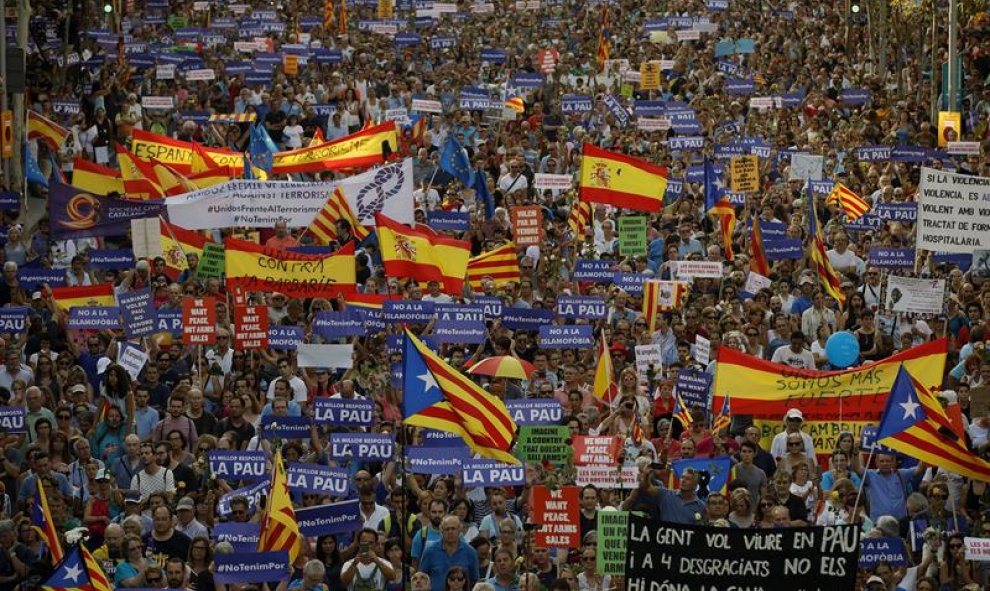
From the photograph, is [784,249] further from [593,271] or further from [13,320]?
[13,320]

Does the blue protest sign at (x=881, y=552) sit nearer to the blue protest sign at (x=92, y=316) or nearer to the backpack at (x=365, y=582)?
the backpack at (x=365, y=582)

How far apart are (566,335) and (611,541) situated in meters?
5.67

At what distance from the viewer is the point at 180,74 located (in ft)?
127

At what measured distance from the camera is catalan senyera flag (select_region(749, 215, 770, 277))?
26.3 m

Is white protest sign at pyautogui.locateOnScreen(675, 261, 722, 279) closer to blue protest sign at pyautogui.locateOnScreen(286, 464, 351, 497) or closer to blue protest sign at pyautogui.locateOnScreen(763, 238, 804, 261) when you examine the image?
blue protest sign at pyautogui.locateOnScreen(763, 238, 804, 261)

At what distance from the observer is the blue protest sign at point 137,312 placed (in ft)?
75.1

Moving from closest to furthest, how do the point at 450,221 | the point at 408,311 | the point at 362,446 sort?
the point at 362,446, the point at 408,311, the point at 450,221

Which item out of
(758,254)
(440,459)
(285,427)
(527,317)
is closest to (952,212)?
(758,254)

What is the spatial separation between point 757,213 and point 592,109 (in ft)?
27.6

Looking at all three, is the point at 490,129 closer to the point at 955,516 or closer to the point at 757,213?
the point at 757,213

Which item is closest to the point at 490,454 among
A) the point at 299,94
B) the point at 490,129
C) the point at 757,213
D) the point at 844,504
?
the point at 844,504

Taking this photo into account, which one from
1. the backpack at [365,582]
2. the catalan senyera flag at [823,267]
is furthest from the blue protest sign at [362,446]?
the catalan senyera flag at [823,267]

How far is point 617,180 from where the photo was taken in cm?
2777

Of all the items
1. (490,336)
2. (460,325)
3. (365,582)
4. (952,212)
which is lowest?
(365,582)
